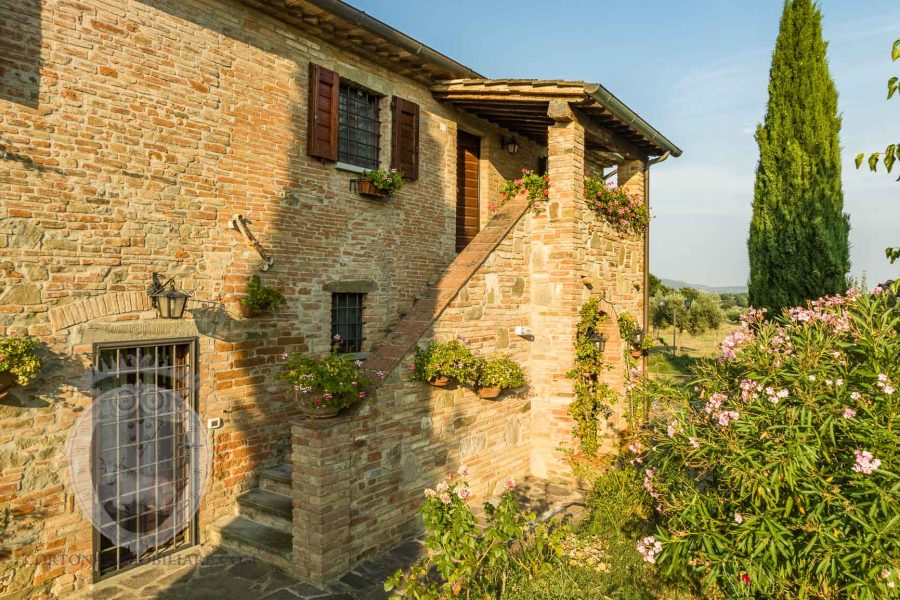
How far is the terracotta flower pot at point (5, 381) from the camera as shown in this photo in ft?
14.6

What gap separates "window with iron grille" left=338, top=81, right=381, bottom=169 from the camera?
25.7 ft

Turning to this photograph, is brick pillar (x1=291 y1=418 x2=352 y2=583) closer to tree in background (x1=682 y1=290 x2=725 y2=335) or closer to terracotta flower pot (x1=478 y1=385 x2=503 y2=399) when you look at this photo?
terracotta flower pot (x1=478 y1=385 x2=503 y2=399)

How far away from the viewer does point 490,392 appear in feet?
23.2

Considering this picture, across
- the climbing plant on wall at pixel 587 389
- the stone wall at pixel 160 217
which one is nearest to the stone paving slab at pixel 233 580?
the stone wall at pixel 160 217

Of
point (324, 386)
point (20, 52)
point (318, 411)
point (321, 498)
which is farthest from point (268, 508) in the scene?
point (20, 52)

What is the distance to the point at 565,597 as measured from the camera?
416 cm

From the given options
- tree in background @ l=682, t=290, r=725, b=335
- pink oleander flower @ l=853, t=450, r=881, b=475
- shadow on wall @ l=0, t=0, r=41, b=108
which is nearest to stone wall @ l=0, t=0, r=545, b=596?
shadow on wall @ l=0, t=0, r=41, b=108

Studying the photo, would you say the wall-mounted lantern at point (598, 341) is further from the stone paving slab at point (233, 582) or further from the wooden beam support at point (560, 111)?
the stone paving slab at point (233, 582)

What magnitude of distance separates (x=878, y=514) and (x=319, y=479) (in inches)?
167

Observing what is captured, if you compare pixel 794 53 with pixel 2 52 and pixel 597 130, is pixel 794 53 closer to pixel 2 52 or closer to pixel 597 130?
pixel 597 130

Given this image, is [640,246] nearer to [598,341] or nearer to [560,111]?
[598,341]

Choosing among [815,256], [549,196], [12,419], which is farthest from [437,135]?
[815,256]

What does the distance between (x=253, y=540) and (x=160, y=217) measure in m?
3.51

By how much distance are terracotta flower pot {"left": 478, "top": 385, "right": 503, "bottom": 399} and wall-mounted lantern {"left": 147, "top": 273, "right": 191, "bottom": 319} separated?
363cm
